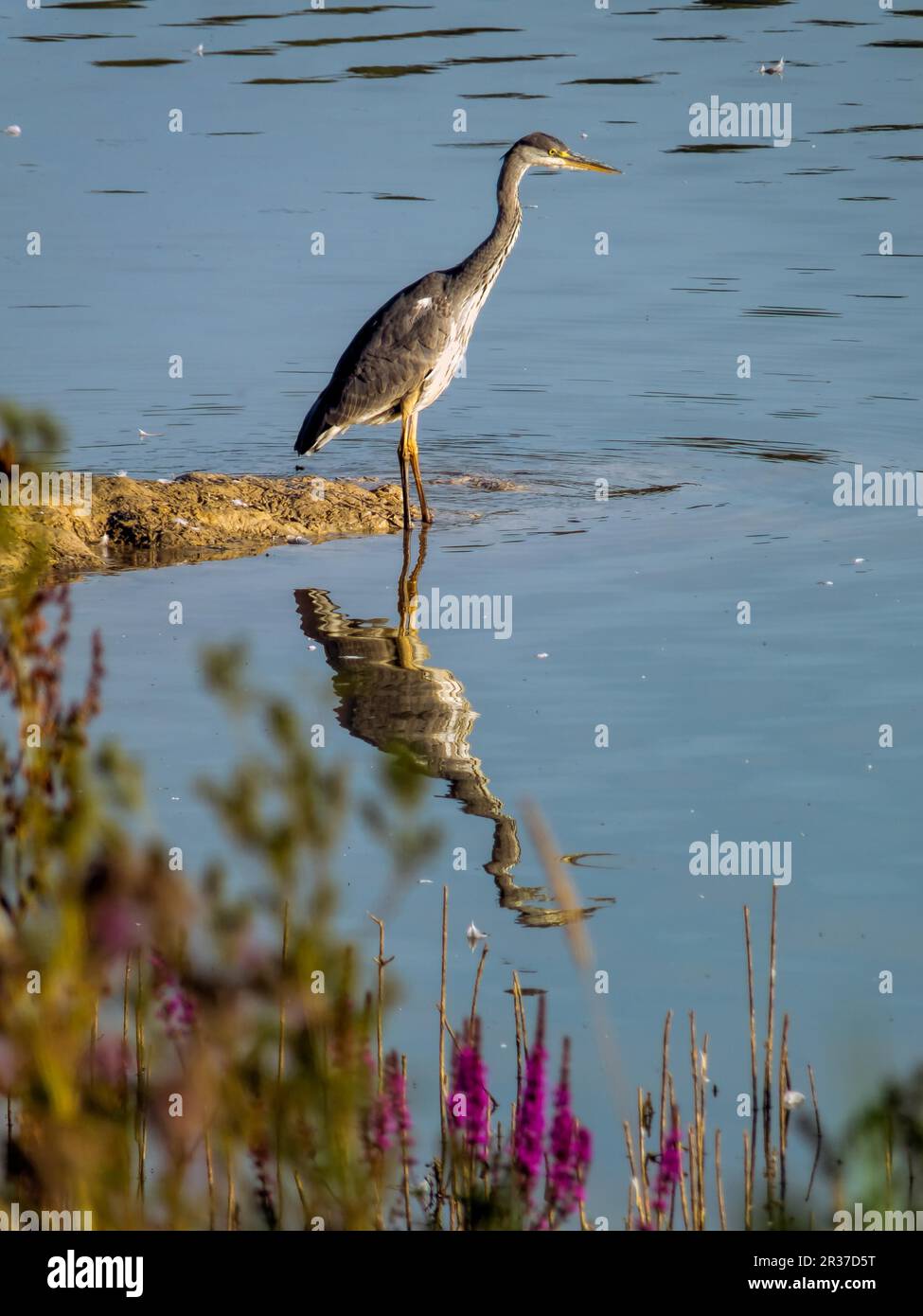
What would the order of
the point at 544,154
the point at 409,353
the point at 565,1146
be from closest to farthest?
the point at 565,1146 → the point at 409,353 → the point at 544,154

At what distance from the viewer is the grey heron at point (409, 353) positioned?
12.0m

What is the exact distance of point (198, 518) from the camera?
37.8 ft

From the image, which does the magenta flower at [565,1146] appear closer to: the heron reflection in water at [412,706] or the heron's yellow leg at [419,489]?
the heron reflection in water at [412,706]

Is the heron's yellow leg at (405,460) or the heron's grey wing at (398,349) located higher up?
the heron's grey wing at (398,349)

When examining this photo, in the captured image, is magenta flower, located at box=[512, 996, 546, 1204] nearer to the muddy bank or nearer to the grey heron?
the muddy bank

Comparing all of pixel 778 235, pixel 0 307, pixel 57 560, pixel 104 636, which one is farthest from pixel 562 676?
pixel 778 235

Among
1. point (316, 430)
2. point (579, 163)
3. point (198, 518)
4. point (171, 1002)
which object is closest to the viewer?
point (171, 1002)

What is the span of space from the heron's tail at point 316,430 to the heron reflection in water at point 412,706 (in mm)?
1881

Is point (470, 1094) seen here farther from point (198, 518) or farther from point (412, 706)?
point (198, 518)

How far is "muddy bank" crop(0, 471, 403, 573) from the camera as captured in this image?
1118 cm

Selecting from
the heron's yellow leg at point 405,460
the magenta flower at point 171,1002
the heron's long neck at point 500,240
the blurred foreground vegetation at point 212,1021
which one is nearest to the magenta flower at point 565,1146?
the blurred foreground vegetation at point 212,1021

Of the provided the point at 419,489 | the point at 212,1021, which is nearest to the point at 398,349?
the point at 419,489

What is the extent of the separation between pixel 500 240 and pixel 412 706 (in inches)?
189
